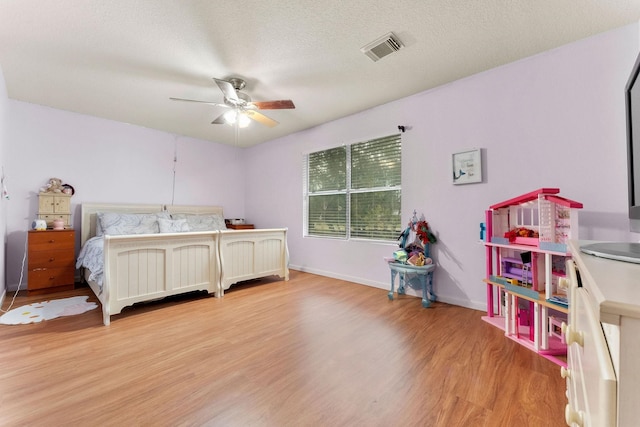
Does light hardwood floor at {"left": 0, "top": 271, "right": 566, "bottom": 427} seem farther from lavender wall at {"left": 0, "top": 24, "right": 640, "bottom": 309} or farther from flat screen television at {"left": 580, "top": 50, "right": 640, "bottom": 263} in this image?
lavender wall at {"left": 0, "top": 24, "right": 640, "bottom": 309}

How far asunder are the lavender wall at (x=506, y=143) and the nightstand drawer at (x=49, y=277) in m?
3.51

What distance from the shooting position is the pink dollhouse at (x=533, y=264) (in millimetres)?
1789

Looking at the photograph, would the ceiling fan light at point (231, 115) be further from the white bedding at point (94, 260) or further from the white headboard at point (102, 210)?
the white headboard at point (102, 210)

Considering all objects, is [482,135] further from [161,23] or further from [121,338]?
[121,338]

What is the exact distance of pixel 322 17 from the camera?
1.89 metres

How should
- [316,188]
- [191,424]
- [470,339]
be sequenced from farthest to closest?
1. [316,188]
2. [470,339]
3. [191,424]

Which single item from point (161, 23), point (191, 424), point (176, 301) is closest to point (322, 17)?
point (161, 23)

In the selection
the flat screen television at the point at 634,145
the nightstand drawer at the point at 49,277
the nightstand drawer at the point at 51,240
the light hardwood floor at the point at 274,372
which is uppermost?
the flat screen television at the point at 634,145

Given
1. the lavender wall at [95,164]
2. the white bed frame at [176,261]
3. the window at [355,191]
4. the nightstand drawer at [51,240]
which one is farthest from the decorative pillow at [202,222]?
the window at [355,191]

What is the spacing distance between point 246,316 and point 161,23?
249 centimetres

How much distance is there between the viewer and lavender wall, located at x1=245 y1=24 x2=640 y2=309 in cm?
201

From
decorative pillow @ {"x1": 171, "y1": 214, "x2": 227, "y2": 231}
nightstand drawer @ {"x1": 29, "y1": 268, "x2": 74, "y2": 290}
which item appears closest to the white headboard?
decorative pillow @ {"x1": 171, "y1": 214, "x2": 227, "y2": 231}

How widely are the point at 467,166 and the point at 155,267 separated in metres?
3.35

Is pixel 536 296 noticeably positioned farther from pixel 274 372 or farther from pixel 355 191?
pixel 355 191
